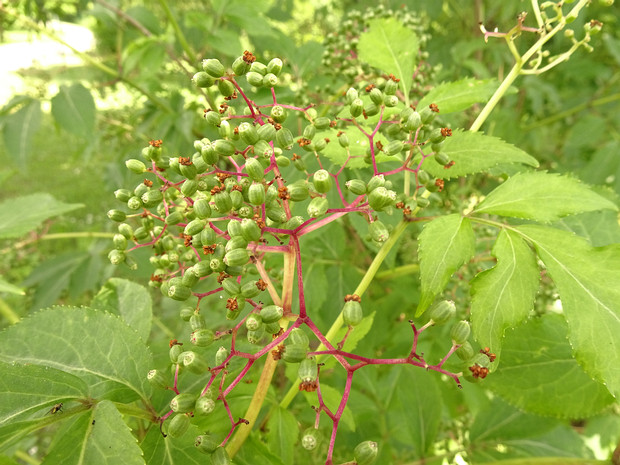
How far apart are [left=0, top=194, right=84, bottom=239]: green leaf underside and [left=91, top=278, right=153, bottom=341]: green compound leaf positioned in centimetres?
75

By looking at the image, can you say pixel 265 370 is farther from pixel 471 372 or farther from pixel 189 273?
pixel 471 372

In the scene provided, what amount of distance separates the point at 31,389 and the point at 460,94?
61.9 inches

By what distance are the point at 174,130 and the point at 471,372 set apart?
2.86 m

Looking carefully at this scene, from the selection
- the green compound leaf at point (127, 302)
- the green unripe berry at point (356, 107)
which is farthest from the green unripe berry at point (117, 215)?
the green unripe berry at point (356, 107)

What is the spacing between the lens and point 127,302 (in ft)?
5.71

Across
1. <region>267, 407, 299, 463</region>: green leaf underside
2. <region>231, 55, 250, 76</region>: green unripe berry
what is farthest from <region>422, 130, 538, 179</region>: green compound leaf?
<region>267, 407, 299, 463</region>: green leaf underside

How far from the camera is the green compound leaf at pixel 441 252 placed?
48.0 inches

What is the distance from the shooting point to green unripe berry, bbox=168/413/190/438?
3.77ft

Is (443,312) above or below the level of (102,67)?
below

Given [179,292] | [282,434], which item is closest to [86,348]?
[179,292]

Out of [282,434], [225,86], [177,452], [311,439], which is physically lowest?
[282,434]

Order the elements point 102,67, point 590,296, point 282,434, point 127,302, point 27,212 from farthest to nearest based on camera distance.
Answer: point 102,67 < point 27,212 < point 127,302 < point 282,434 < point 590,296

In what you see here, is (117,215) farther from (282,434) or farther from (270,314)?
(282,434)

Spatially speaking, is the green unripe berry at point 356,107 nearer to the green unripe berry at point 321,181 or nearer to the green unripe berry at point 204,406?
the green unripe berry at point 321,181
